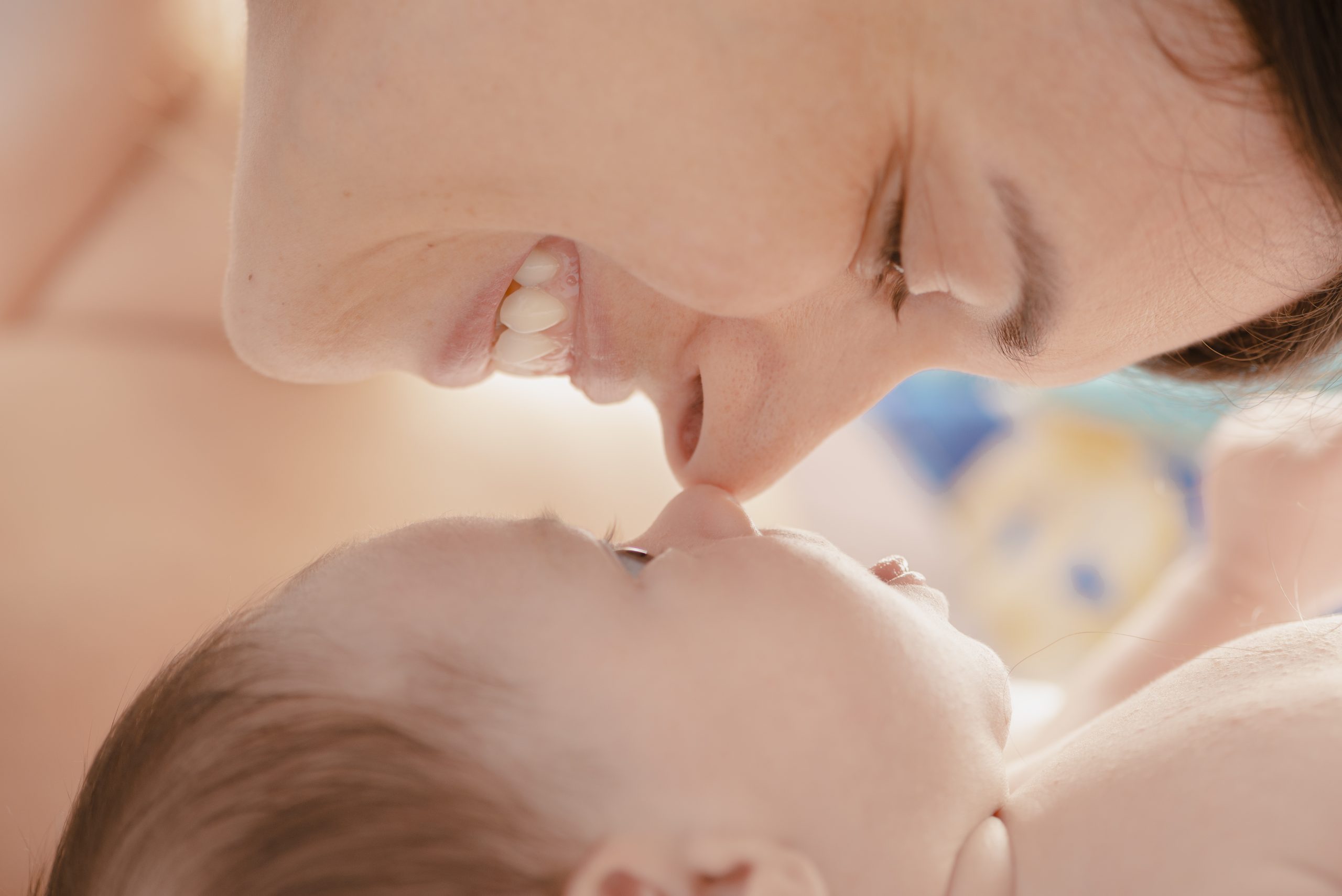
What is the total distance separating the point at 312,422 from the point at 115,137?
491 millimetres

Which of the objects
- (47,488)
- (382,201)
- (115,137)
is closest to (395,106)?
(382,201)

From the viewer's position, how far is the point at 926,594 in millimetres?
973

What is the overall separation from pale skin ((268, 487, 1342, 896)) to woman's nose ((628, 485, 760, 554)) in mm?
80

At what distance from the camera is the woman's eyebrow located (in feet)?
2.27

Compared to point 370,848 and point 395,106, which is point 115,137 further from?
point 370,848

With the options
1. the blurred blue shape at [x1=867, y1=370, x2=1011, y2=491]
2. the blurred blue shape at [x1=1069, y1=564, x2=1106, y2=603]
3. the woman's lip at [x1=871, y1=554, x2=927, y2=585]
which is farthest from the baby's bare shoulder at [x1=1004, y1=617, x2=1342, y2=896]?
the blurred blue shape at [x1=867, y1=370, x2=1011, y2=491]

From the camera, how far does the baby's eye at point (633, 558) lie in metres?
0.85

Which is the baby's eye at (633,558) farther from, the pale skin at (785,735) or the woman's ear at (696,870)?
the woman's ear at (696,870)

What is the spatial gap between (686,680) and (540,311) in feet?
1.30

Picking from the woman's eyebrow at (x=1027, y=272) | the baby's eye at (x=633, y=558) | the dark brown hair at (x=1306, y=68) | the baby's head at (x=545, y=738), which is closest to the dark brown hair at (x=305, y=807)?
the baby's head at (x=545, y=738)

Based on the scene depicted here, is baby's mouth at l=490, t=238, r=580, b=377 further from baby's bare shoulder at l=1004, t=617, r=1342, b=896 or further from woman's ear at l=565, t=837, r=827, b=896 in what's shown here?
baby's bare shoulder at l=1004, t=617, r=1342, b=896

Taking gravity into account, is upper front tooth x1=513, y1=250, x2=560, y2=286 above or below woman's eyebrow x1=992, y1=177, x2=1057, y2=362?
above

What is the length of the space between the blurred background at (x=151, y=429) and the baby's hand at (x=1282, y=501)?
0.38 ft

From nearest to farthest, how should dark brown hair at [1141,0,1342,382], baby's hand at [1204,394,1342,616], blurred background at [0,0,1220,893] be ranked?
1. dark brown hair at [1141,0,1342,382]
2. blurred background at [0,0,1220,893]
3. baby's hand at [1204,394,1342,616]
